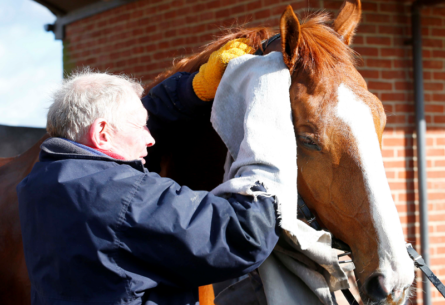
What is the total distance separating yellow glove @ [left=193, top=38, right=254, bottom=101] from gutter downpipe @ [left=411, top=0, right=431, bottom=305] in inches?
99.4

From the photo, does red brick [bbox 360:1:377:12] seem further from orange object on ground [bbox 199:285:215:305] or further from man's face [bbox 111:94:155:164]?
orange object on ground [bbox 199:285:215:305]

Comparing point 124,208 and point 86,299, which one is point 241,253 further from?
point 86,299

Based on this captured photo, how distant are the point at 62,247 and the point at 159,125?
0.83 meters

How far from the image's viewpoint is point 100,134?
52.5 inches

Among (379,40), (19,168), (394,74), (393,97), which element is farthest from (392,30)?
(19,168)

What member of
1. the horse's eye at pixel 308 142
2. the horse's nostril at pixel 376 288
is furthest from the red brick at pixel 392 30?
the horse's nostril at pixel 376 288

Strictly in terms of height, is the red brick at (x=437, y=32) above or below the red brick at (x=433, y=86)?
above

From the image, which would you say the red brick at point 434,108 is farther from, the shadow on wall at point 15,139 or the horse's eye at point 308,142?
the shadow on wall at point 15,139

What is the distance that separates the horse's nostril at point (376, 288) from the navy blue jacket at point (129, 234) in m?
0.38

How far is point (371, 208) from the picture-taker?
130 cm

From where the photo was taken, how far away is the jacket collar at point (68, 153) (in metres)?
1.23

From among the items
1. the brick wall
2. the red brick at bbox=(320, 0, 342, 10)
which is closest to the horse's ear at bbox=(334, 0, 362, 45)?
the brick wall

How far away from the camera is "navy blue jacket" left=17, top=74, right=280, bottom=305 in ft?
3.64

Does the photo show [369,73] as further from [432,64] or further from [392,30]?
[432,64]
